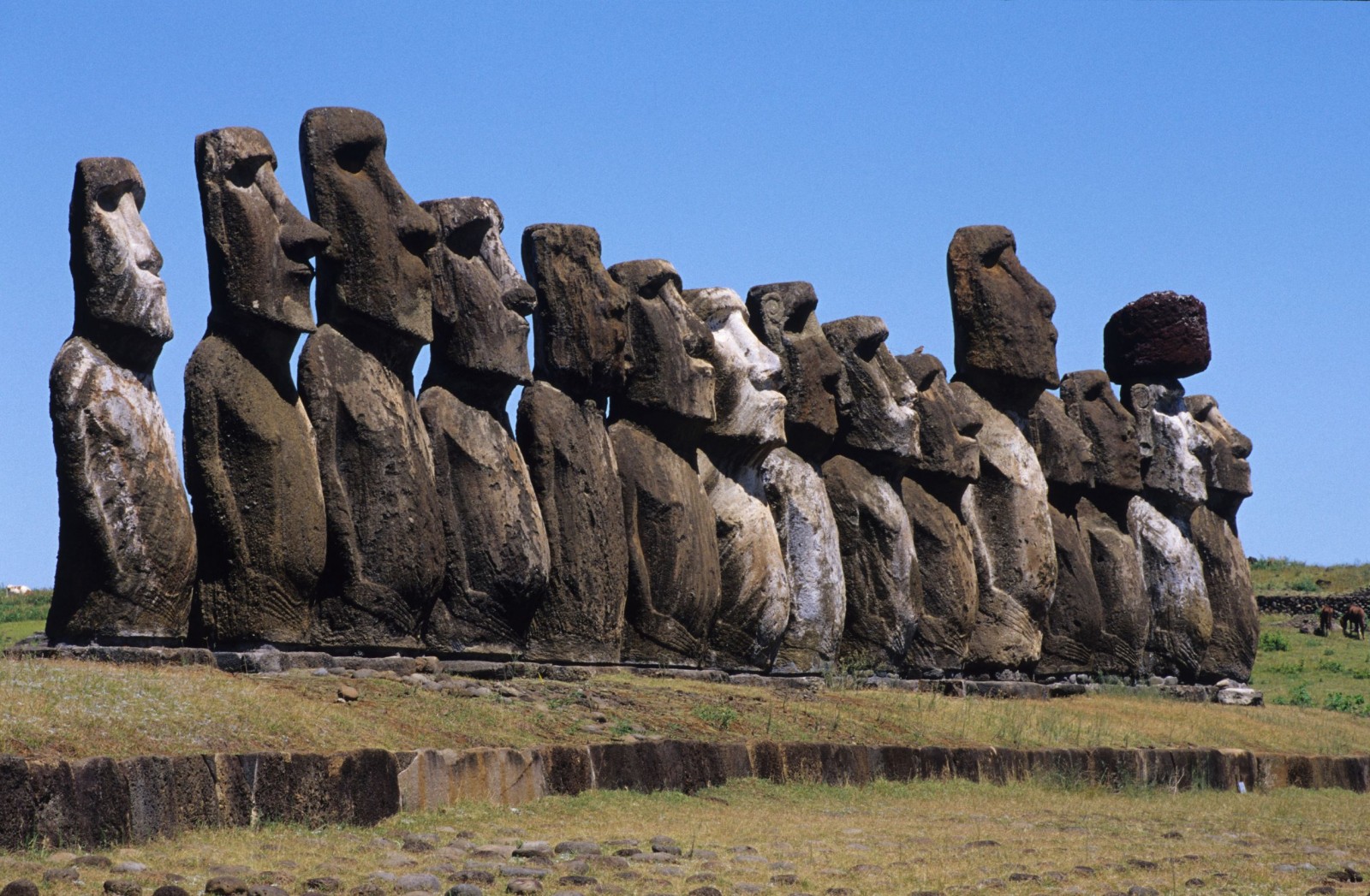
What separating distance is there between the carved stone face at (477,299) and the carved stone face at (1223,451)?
11.2 metres

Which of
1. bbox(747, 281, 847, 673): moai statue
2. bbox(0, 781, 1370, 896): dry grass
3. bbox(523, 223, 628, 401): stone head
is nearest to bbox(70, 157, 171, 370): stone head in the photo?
bbox(523, 223, 628, 401): stone head

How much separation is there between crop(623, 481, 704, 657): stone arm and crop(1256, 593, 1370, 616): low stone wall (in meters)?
23.0

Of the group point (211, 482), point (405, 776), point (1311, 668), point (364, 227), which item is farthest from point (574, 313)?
point (1311, 668)

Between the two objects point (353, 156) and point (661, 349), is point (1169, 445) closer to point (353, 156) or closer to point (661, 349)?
point (661, 349)

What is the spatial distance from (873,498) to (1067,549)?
3.66 metres

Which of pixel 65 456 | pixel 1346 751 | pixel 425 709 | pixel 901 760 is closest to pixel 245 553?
pixel 65 456

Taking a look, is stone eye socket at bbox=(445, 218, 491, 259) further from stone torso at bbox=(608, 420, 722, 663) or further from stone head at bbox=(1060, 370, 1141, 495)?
stone head at bbox=(1060, 370, 1141, 495)

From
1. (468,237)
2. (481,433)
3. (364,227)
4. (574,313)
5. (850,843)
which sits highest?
(468,237)

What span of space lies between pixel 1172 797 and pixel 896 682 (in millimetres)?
3509

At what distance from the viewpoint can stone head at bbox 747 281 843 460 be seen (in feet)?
52.6

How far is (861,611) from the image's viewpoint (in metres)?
16.3

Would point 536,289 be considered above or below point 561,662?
above

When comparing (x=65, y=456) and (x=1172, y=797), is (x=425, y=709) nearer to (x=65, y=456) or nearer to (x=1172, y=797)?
(x=65, y=456)

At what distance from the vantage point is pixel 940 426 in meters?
17.4
